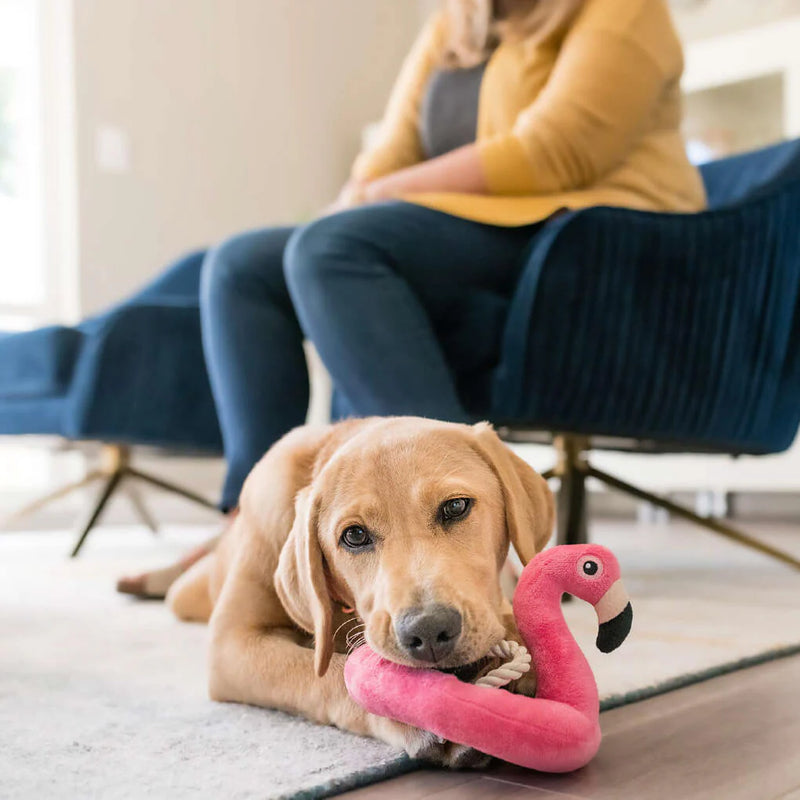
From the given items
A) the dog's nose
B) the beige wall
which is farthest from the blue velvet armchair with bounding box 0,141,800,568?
the beige wall

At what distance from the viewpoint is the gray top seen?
6.75 feet

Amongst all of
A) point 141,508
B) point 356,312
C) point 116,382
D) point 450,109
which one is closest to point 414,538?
point 356,312

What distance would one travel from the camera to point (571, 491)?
2.21 meters

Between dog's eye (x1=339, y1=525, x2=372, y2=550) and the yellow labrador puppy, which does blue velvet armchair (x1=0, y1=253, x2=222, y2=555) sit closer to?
the yellow labrador puppy

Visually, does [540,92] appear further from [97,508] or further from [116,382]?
[97,508]

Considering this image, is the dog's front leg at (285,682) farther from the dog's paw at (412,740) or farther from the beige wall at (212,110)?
the beige wall at (212,110)

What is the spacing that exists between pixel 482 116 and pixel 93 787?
1513 millimetres

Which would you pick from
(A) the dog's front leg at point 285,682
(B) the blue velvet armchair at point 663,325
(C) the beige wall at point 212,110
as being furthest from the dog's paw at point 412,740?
(C) the beige wall at point 212,110

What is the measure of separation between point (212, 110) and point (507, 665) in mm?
4460

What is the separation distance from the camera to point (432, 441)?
1034mm

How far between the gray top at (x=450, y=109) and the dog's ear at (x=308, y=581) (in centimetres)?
121

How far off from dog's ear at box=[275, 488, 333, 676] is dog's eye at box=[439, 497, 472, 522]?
132 millimetres

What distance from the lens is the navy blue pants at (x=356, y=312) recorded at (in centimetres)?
166

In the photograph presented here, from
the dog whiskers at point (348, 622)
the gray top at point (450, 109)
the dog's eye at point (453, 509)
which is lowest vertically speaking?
the dog whiskers at point (348, 622)
